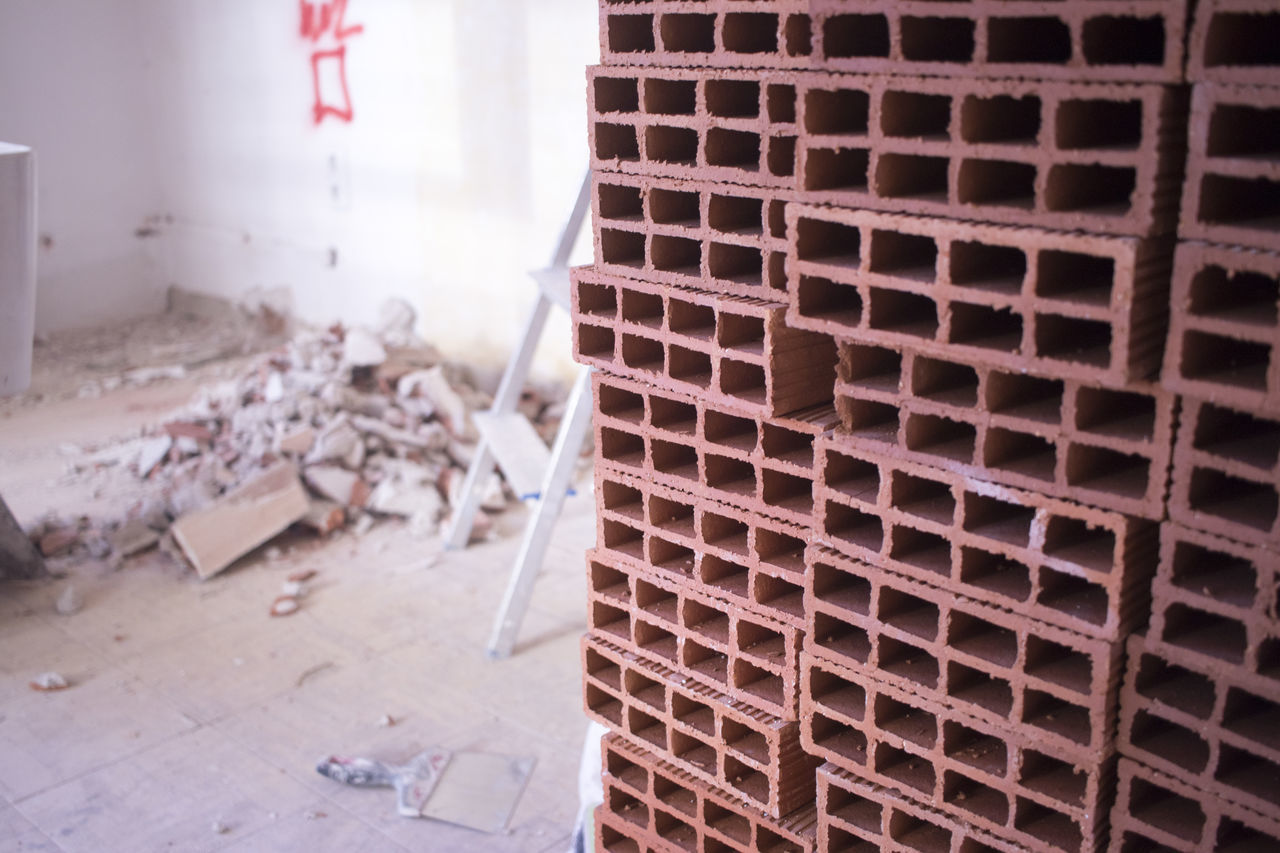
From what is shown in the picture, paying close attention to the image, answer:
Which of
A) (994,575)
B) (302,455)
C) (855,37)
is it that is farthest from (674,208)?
(302,455)

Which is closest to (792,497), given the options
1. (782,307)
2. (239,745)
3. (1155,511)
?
(782,307)

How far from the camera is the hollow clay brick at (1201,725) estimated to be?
1.88m

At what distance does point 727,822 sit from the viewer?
9.18ft

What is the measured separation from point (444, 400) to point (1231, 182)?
5.59m

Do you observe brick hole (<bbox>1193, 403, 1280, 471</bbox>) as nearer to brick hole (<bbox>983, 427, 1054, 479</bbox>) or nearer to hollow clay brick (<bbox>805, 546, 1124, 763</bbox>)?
brick hole (<bbox>983, 427, 1054, 479</bbox>)

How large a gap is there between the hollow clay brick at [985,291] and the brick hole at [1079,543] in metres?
0.31

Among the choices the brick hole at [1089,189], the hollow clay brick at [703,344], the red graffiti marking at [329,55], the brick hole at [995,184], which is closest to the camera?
the brick hole at [1089,189]

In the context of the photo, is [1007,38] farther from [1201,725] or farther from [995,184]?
[1201,725]

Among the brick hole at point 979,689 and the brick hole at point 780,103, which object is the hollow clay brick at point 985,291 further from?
the brick hole at point 979,689

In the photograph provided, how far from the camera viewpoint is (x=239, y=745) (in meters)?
4.25

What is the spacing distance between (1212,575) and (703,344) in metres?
1.07

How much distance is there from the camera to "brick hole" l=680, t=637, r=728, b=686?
2.74 meters

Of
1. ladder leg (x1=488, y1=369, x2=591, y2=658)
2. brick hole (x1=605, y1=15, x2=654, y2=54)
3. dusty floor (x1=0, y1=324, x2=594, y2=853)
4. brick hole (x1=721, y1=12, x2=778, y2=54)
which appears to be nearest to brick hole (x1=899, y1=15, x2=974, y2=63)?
brick hole (x1=721, y1=12, x2=778, y2=54)

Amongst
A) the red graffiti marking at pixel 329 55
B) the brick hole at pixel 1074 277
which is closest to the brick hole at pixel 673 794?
the brick hole at pixel 1074 277
